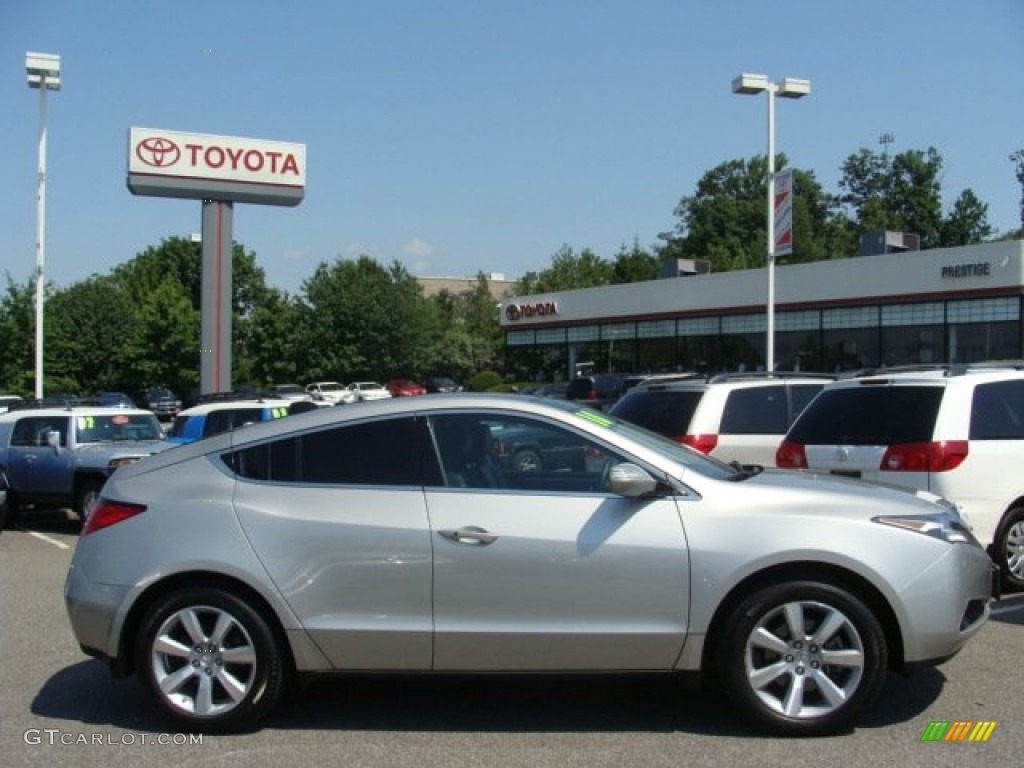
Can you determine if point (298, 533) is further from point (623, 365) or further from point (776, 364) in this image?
point (623, 365)

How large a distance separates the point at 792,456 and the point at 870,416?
0.71 m

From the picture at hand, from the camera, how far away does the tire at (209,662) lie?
499cm

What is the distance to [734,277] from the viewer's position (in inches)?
1585

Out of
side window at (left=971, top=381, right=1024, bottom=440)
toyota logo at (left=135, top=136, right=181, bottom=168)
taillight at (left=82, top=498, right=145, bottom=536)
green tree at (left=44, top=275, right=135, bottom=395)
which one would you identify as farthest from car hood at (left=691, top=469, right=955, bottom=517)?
green tree at (left=44, top=275, right=135, bottom=395)

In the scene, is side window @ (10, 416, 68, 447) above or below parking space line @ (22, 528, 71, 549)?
above

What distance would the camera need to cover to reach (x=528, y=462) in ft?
17.2

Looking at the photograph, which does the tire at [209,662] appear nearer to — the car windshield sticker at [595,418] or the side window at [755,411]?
the car windshield sticker at [595,418]

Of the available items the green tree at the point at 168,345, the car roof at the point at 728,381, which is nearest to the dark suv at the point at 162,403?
the green tree at the point at 168,345

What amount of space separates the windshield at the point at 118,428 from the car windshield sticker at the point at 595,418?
9.79m

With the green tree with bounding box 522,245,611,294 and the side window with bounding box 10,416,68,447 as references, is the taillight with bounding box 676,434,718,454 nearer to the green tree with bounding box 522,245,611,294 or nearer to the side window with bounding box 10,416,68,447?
the side window with bounding box 10,416,68,447

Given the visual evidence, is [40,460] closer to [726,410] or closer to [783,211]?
[726,410]

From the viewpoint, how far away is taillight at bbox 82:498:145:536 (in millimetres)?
5188

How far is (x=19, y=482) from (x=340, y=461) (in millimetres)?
10025

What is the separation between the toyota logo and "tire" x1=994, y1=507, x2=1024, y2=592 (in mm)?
29658
